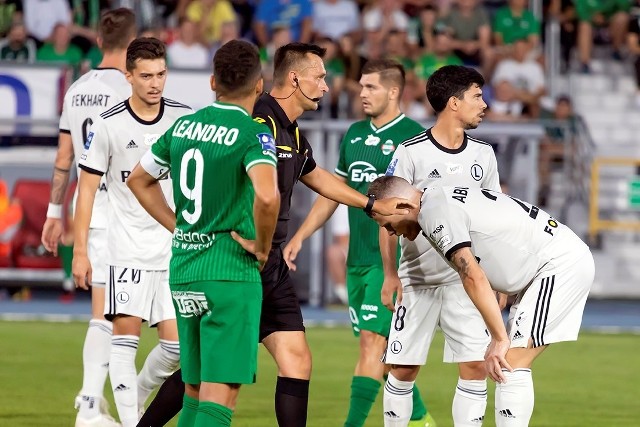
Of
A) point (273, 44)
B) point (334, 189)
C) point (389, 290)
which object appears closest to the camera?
point (334, 189)

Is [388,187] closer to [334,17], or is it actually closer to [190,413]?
[190,413]

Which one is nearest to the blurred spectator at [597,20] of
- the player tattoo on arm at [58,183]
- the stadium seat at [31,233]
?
the stadium seat at [31,233]

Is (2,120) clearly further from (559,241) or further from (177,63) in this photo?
(559,241)

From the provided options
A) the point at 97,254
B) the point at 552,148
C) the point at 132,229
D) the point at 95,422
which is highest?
the point at 132,229

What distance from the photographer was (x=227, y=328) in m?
6.62

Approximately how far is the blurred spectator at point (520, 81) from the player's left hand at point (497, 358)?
1346cm

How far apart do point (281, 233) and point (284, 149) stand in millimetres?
502

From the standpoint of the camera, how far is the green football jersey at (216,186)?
652 centimetres

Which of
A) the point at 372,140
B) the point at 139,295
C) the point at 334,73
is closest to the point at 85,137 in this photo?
the point at 139,295

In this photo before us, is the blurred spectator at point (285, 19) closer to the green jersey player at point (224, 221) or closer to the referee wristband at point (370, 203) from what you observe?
the referee wristband at point (370, 203)

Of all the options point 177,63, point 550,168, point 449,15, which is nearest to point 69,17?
point 177,63

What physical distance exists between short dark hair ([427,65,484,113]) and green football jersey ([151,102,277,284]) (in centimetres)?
224

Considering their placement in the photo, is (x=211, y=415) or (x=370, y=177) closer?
(x=211, y=415)

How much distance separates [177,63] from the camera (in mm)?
20109
